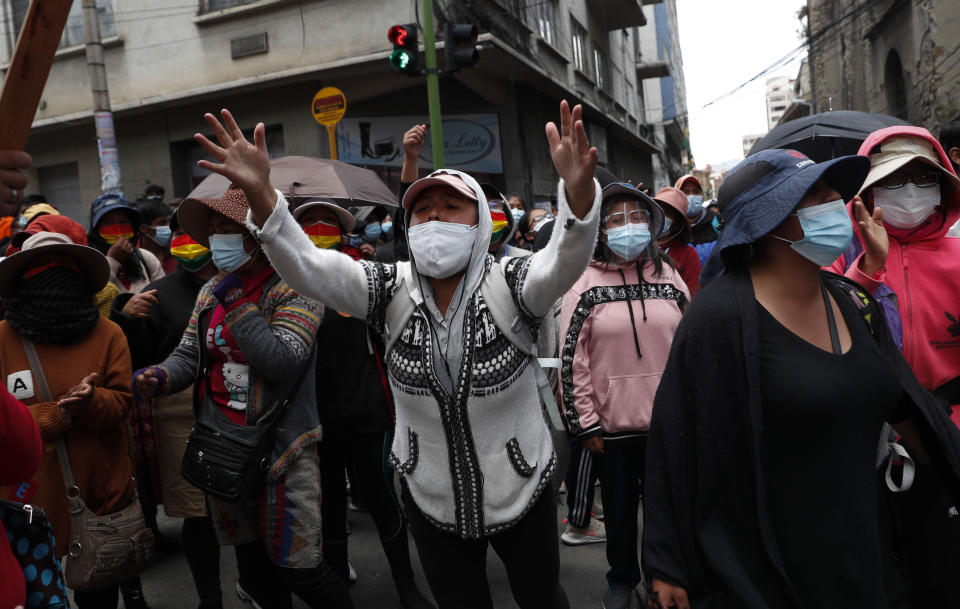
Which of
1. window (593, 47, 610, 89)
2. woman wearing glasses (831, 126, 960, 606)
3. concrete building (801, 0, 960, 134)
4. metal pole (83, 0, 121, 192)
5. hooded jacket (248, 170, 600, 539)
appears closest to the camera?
hooded jacket (248, 170, 600, 539)

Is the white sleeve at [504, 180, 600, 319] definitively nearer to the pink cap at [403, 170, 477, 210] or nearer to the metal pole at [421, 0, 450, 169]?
Result: the pink cap at [403, 170, 477, 210]

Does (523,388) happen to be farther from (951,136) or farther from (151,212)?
(151,212)

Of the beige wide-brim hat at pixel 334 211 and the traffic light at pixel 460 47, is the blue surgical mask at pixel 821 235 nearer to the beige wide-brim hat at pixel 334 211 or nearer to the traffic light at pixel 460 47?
the beige wide-brim hat at pixel 334 211

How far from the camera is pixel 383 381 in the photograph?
4020mm

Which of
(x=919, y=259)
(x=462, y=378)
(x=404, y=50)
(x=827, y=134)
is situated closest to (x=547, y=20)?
(x=404, y=50)

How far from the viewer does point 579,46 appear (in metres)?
22.0

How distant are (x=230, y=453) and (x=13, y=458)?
49.1 inches

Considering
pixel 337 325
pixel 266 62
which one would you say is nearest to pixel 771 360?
pixel 337 325

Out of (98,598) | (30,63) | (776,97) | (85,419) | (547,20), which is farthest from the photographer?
(776,97)

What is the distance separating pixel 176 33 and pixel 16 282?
1364 cm

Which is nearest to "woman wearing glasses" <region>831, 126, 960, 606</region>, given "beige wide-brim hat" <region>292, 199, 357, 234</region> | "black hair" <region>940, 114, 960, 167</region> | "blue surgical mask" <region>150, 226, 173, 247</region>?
"black hair" <region>940, 114, 960, 167</region>

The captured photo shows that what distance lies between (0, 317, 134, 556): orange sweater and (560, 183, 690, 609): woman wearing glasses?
2.13 metres

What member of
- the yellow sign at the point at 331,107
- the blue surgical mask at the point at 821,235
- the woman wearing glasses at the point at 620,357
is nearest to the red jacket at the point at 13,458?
the blue surgical mask at the point at 821,235

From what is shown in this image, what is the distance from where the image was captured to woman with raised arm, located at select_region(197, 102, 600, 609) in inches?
104
